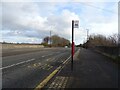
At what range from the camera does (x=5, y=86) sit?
370 inches

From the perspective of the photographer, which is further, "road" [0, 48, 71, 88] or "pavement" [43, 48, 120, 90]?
"road" [0, 48, 71, 88]

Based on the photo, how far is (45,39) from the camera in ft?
621

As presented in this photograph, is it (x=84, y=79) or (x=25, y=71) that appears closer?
(x=84, y=79)

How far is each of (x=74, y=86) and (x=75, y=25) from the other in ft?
21.2

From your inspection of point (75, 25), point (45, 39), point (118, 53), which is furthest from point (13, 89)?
point (45, 39)

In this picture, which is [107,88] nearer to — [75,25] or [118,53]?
[75,25]

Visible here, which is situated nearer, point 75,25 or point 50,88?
point 50,88

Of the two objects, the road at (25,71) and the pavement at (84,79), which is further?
the road at (25,71)

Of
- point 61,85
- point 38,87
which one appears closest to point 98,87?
point 61,85

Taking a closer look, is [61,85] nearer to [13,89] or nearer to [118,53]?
[13,89]

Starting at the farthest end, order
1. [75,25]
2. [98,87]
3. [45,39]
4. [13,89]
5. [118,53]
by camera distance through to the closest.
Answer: [45,39] < [118,53] < [75,25] < [98,87] < [13,89]

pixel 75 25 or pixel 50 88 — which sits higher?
pixel 75 25

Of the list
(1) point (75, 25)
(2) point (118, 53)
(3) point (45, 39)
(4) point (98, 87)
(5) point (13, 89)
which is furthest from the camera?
(3) point (45, 39)

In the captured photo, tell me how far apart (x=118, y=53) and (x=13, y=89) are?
65.2 ft
